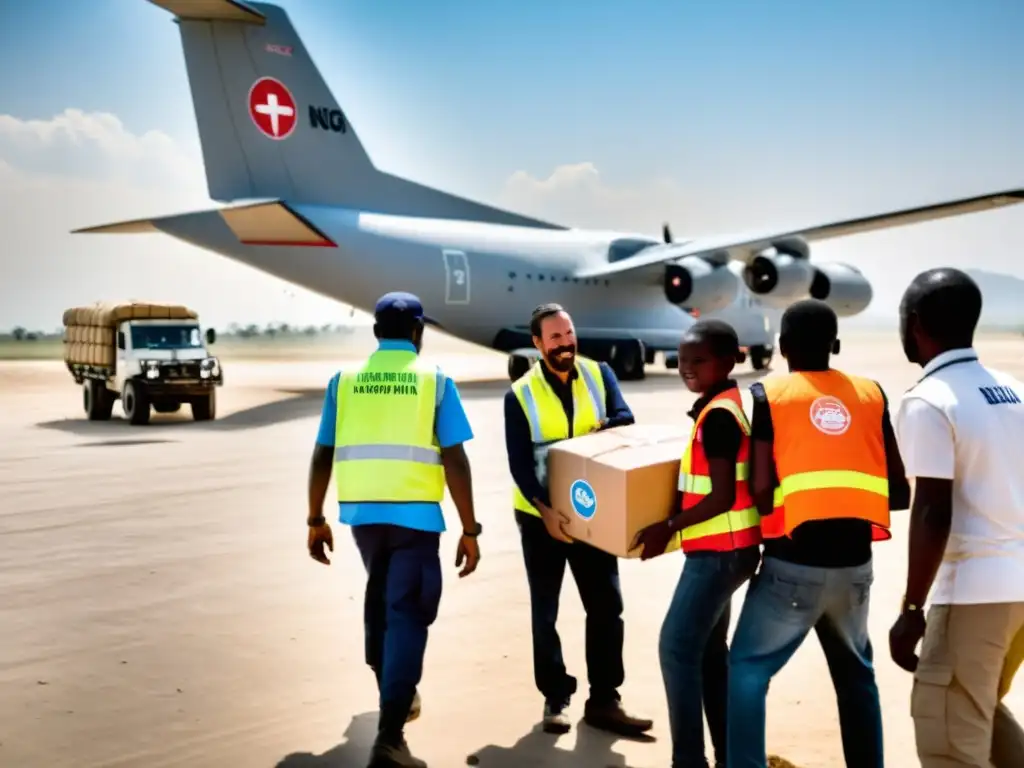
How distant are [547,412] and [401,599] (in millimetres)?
1011

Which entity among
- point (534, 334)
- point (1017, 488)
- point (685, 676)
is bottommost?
point (685, 676)

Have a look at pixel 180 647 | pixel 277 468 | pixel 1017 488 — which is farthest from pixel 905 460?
pixel 277 468

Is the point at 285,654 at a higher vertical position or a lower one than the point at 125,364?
lower

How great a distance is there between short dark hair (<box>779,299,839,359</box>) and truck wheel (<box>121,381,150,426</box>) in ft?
43.5

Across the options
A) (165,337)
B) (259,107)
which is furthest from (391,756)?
(259,107)

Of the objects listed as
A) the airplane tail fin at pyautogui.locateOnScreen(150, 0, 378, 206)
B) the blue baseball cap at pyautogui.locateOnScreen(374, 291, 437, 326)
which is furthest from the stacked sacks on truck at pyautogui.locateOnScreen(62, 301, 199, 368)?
the blue baseball cap at pyautogui.locateOnScreen(374, 291, 437, 326)

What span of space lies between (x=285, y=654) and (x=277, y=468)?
599 centimetres

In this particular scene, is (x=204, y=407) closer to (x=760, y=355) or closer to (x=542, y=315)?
(x=542, y=315)

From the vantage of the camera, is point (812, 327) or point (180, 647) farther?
point (180, 647)

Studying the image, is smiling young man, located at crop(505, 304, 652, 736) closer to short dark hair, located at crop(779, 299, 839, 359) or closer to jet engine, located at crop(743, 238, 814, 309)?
short dark hair, located at crop(779, 299, 839, 359)

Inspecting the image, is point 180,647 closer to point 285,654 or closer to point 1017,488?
point 285,654

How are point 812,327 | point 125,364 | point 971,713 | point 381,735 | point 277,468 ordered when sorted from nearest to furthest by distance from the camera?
point 971,713, point 812,327, point 381,735, point 277,468, point 125,364

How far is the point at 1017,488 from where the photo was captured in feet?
8.40

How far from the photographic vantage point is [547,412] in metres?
3.96
